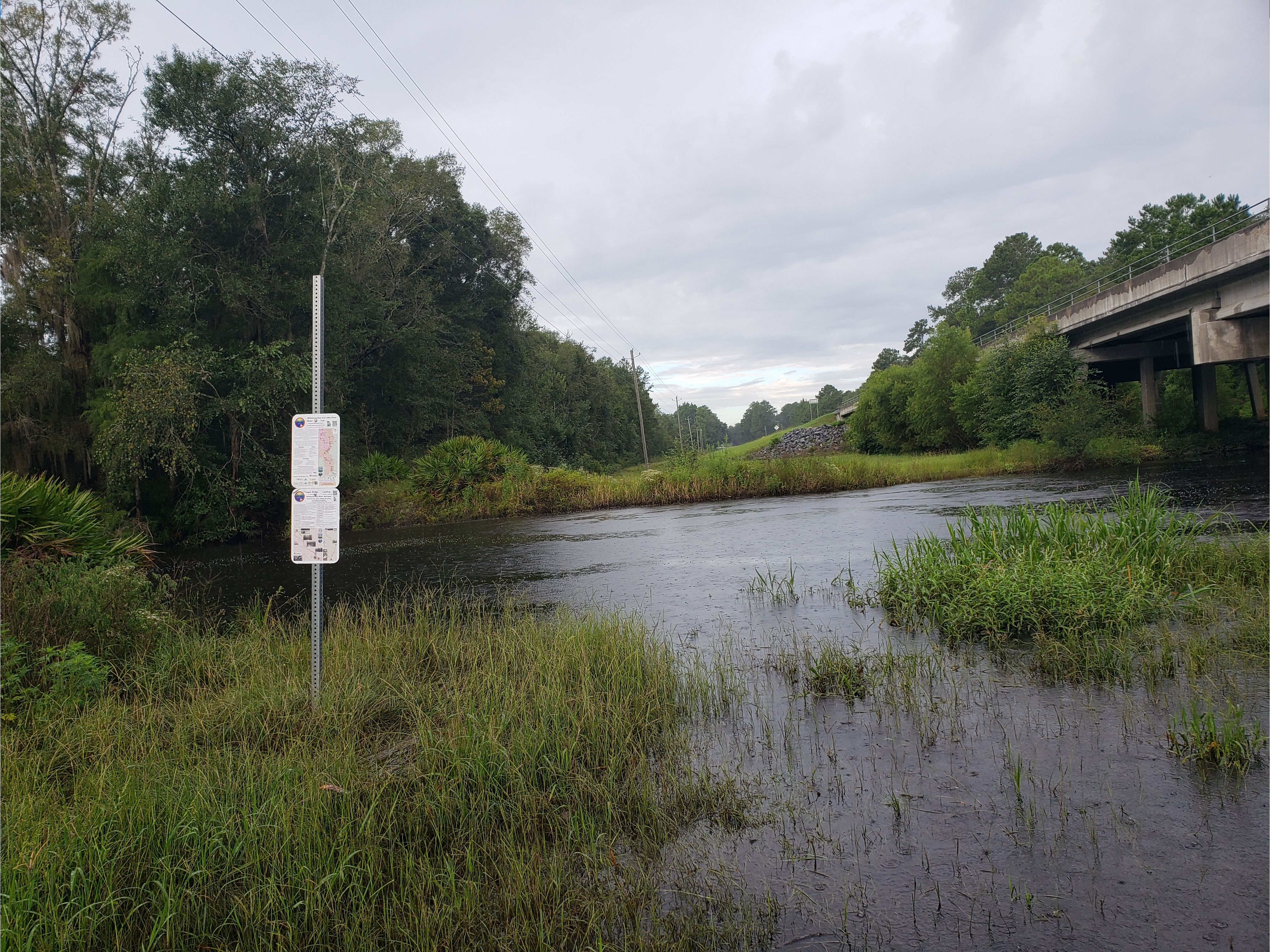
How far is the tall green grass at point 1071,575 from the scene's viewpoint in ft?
20.7

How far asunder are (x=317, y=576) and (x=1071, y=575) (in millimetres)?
6216

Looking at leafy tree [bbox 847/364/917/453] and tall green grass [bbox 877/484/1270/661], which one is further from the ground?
leafy tree [bbox 847/364/917/453]

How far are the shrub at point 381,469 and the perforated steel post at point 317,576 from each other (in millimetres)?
21982

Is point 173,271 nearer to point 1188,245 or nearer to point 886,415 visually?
point 886,415

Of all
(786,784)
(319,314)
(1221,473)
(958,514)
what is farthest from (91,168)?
(1221,473)

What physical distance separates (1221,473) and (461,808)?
24117 mm

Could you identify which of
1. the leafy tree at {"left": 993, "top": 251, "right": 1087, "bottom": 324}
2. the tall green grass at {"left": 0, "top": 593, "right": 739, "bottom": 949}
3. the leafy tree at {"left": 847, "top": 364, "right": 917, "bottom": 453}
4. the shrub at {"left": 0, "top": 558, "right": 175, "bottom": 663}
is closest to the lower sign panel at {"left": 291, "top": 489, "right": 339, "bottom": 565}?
the tall green grass at {"left": 0, "top": 593, "right": 739, "bottom": 949}

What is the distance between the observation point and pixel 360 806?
3514 mm

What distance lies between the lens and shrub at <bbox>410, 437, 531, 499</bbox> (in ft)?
82.1

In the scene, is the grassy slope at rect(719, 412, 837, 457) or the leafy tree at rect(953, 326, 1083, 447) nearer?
the leafy tree at rect(953, 326, 1083, 447)

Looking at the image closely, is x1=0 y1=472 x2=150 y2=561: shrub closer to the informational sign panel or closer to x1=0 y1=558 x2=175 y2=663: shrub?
x1=0 y1=558 x2=175 y2=663: shrub

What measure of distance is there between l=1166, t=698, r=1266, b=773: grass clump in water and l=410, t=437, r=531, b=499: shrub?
22417 millimetres

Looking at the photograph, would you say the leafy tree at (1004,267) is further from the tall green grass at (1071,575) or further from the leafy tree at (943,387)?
the tall green grass at (1071,575)

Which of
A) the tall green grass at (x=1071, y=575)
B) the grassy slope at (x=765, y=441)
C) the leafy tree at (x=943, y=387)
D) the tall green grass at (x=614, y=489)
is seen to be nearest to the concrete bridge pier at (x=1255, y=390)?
the leafy tree at (x=943, y=387)
